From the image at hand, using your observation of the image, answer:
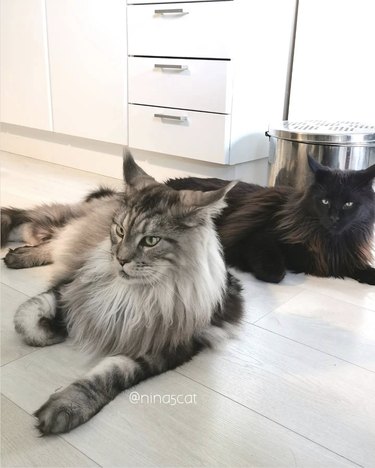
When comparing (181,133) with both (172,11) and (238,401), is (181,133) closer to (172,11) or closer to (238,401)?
(172,11)

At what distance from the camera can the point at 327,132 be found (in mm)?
2373

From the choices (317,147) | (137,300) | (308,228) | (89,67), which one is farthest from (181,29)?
(137,300)

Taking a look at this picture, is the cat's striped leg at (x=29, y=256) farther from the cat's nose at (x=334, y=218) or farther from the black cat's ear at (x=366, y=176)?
the black cat's ear at (x=366, y=176)

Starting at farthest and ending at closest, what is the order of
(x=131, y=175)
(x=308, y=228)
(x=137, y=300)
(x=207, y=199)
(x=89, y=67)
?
(x=89, y=67)
(x=308, y=228)
(x=131, y=175)
(x=137, y=300)
(x=207, y=199)

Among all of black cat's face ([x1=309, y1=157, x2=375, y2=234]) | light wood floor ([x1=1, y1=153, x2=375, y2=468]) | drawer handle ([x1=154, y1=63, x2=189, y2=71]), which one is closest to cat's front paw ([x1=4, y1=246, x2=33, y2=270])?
light wood floor ([x1=1, y1=153, x2=375, y2=468])

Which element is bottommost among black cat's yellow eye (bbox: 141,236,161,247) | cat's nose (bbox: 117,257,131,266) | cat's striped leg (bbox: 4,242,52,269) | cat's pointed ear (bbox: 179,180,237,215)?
cat's striped leg (bbox: 4,242,52,269)

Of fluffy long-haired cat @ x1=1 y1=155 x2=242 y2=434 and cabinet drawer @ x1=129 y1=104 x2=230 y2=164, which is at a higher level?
cabinet drawer @ x1=129 y1=104 x2=230 y2=164

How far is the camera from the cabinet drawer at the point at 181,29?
8.10ft

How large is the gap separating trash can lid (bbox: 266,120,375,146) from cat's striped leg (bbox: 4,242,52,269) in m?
1.37

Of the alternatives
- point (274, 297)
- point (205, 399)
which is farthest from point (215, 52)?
point (205, 399)

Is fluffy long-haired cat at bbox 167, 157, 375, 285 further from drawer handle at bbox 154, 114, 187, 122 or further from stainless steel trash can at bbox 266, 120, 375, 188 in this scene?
drawer handle at bbox 154, 114, 187, 122

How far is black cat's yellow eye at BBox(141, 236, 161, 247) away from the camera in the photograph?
1.16 m

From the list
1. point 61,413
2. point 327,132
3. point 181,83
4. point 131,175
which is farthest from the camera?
point 181,83

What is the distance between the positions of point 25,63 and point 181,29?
4.82ft
